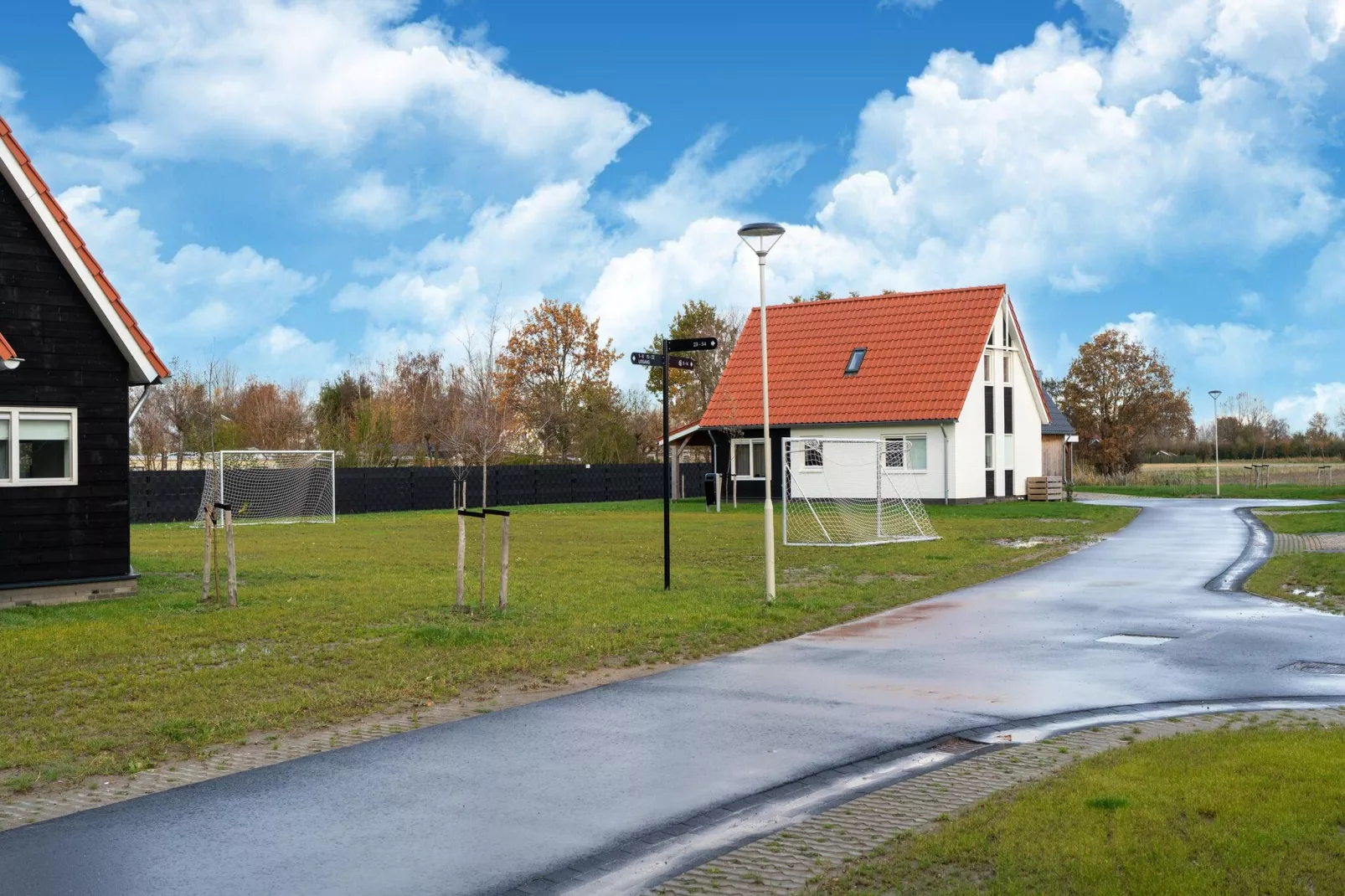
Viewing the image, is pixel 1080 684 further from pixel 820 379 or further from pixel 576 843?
pixel 820 379

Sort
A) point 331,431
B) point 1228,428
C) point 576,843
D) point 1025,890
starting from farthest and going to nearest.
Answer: point 1228,428
point 331,431
point 576,843
point 1025,890

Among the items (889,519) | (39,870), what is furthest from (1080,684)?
(889,519)

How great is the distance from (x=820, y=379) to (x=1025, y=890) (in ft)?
132

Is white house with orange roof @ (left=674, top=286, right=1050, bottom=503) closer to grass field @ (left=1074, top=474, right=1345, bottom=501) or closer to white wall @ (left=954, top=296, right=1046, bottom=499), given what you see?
white wall @ (left=954, top=296, right=1046, bottom=499)

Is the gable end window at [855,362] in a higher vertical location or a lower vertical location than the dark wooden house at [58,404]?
higher

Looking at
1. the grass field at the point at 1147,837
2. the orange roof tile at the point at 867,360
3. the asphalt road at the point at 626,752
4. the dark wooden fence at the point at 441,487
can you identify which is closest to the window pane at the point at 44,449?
the asphalt road at the point at 626,752

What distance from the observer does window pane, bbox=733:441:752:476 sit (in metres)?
45.8

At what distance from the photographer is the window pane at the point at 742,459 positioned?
45.8 m

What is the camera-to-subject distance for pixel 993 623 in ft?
43.8

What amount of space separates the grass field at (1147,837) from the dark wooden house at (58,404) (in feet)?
45.5

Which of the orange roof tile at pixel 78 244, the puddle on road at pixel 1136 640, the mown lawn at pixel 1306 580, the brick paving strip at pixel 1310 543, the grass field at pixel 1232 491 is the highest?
the orange roof tile at pixel 78 244

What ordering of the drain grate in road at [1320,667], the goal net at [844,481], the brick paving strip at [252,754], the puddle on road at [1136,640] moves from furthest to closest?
the goal net at [844,481]
the puddle on road at [1136,640]
the drain grate in road at [1320,667]
the brick paving strip at [252,754]

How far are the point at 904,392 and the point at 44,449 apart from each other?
99.6 feet

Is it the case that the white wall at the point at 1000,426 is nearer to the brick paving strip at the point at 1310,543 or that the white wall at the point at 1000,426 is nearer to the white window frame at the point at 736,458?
the white window frame at the point at 736,458
